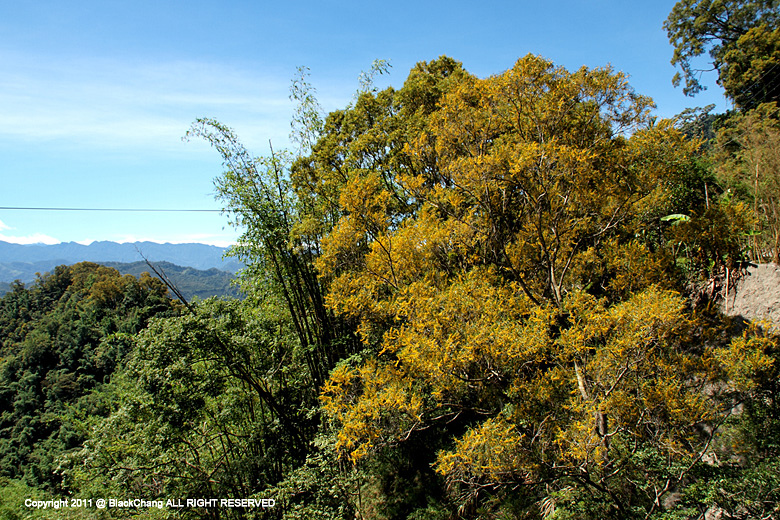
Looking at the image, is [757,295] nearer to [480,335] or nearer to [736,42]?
[480,335]

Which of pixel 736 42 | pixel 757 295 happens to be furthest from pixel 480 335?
pixel 736 42

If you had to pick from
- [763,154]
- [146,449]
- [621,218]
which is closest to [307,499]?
[146,449]

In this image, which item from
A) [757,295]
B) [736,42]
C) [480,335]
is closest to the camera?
[480,335]

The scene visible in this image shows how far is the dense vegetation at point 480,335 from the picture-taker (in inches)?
173

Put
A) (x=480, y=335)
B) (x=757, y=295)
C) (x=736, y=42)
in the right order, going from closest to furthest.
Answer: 1. (x=480, y=335)
2. (x=757, y=295)
3. (x=736, y=42)

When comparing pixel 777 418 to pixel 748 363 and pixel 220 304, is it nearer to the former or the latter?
pixel 748 363

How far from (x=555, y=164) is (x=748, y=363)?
338 centimetres

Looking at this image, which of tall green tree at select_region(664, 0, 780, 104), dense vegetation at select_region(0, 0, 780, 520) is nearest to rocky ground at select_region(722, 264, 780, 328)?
dense vegetation at select_region(0, 0, 780, 520)

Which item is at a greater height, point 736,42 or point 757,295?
point 736,42

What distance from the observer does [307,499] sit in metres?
6.05

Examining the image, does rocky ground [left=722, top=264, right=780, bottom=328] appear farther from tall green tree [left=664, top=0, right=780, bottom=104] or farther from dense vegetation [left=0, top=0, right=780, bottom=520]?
tall green tree [left=664, top=0, right=780, bottom=104]

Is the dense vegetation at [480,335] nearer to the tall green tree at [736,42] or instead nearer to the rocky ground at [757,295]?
the rocky ground at [757,295]

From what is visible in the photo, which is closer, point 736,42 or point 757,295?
point 757,295

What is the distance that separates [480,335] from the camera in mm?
4500
